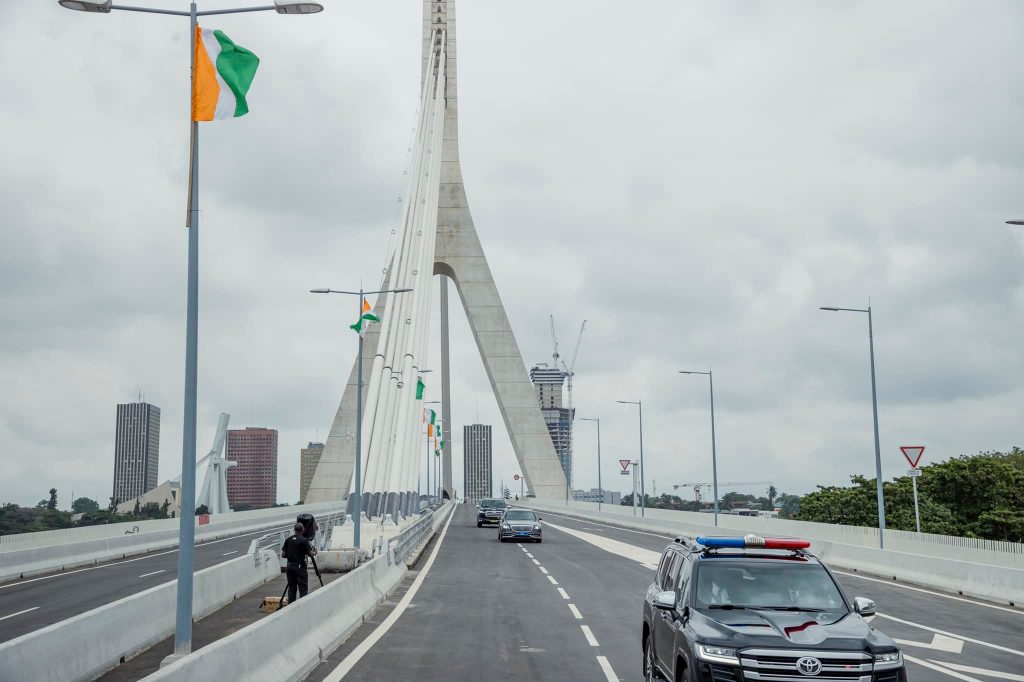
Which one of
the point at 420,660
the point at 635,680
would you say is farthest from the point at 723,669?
the point at 420,660

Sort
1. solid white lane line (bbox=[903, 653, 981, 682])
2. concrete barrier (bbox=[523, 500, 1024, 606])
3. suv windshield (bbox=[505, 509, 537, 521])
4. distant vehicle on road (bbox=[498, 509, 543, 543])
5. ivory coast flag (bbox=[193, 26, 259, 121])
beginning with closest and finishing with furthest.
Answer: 1. ivory coast flag (bbox=[193, 26, 259, 121])
2. solid white lane line (bbox=[903, 653, 981, 682])
3. concrete barrier (bbox=[523, 500, 1024, 606])
4. distant vehicle on road (bbox=[498, 509, 543, 543])
5. suv windshield (bbox=[505, 509, 537, 521])

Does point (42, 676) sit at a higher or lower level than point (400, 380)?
lower

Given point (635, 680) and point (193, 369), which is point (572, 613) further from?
point (193, 369)

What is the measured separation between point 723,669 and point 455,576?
18749 mm

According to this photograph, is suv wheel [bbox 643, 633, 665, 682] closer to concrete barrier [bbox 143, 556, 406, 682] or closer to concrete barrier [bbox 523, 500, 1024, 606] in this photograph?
concrete barrier [bbox 143, 556, 406, 682]

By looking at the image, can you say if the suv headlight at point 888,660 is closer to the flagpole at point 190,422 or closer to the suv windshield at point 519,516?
the flagpole at point 190,422

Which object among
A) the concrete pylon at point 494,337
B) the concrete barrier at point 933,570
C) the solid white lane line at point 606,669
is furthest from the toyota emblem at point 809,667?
the concrete pylon at point 494,337

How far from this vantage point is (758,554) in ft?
30.3

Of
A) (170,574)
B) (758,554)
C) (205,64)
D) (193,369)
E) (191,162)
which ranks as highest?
(205,64)

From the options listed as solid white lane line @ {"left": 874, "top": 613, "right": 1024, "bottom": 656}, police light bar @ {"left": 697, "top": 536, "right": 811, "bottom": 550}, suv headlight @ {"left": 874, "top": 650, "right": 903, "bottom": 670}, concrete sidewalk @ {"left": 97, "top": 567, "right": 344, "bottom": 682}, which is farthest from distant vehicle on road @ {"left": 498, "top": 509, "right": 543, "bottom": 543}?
suv headlight @ {"left": 874, "top": 650, "right": 903, "bottom": 670}

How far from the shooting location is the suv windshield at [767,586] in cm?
862

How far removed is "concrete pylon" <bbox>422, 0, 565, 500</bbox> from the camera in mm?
84375

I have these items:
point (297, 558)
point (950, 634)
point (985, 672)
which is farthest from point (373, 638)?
point (950, 634)

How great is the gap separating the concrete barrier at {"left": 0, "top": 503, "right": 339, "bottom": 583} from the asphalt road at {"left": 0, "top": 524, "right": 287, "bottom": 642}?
60 centimetres
